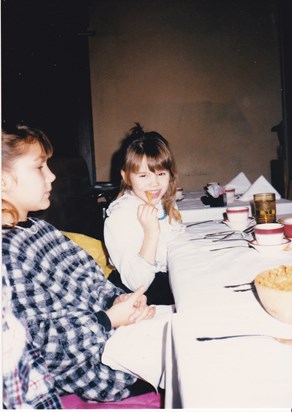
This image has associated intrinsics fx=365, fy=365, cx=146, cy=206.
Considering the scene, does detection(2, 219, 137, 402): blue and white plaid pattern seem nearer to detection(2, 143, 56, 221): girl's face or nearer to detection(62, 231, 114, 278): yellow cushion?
detection(2, 143, 56, 221): girl's face

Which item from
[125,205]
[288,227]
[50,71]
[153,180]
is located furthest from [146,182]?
[50,71]

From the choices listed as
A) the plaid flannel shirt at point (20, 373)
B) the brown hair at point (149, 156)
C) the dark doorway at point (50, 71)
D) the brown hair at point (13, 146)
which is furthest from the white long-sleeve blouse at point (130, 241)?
the dark doorway at point (50, 71)

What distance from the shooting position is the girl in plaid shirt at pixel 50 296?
33.3 inches

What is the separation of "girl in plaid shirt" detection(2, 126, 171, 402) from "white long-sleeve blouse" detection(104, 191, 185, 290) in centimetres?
17

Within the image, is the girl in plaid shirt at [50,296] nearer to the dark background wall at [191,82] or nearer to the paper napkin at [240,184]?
the paper napkin at [240,184]

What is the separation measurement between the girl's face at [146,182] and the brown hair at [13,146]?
0.56 meters

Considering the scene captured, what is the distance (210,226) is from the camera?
1.51m

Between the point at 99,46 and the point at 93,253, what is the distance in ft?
9.75

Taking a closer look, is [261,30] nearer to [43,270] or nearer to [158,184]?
[158,184]

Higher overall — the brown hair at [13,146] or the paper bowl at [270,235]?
the brown hair at [13,146]

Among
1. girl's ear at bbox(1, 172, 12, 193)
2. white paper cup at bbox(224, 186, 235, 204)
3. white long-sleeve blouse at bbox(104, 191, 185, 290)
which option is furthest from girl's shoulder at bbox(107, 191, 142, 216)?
white paper cup at bbox(224, 186, 235, 204)

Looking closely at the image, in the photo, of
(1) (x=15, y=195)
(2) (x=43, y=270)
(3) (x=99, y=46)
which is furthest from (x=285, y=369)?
(3) (x=99, y=46)

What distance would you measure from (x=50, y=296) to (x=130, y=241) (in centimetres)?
53

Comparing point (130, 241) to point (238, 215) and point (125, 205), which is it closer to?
point (125, 205)
